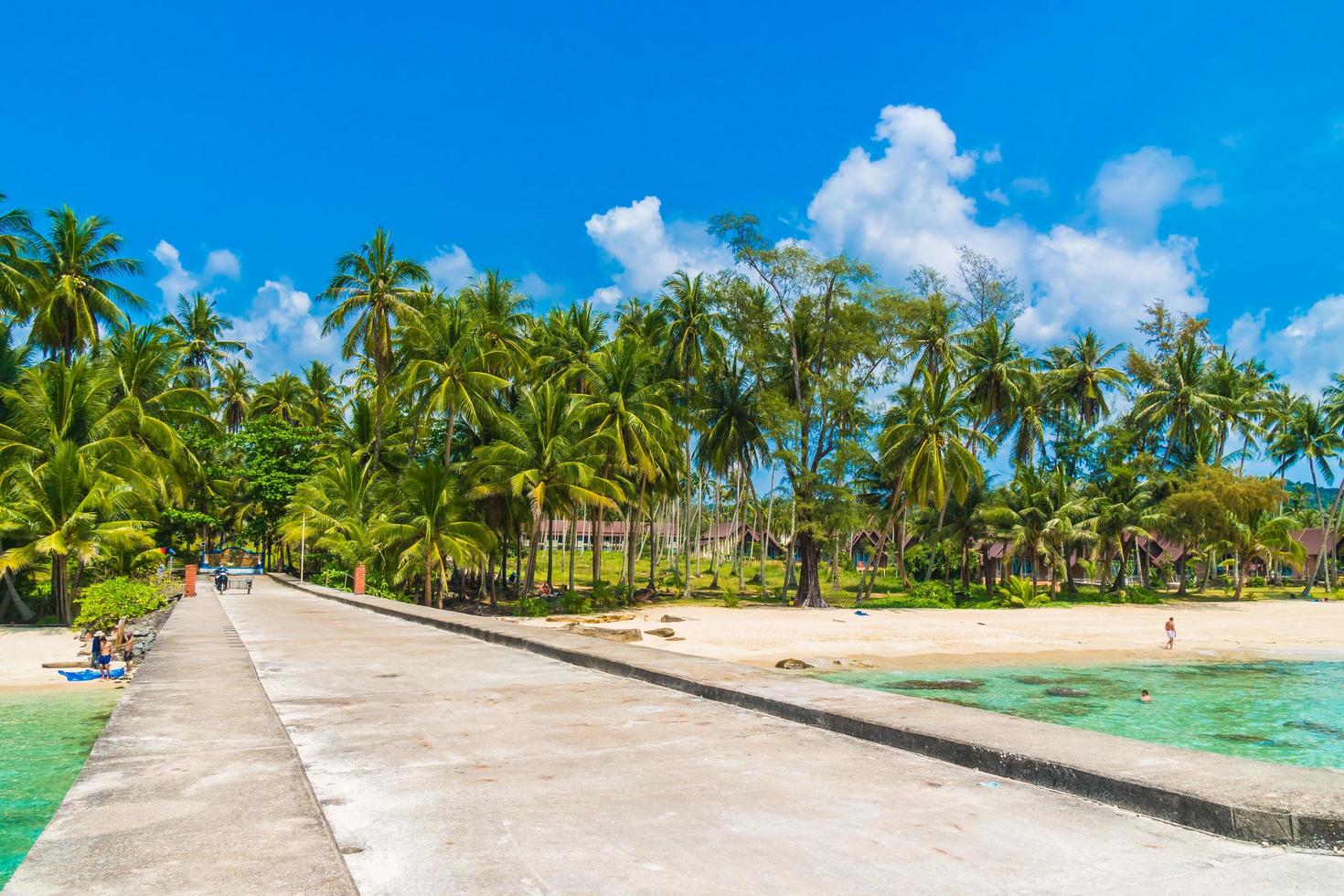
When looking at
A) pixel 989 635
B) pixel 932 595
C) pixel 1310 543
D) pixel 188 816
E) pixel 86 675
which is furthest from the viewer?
pixel 1310 543

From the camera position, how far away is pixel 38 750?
1026 cm

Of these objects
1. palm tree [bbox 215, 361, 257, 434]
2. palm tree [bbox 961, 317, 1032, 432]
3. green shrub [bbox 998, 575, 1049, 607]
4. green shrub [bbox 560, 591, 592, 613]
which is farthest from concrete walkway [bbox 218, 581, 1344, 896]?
palm tree [bbox 215, 361, 257, 434]

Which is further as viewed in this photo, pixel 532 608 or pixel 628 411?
pixel 628 411

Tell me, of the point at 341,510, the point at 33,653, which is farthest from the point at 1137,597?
the point at 33,653

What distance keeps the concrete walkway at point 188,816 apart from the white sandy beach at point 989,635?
13863mm

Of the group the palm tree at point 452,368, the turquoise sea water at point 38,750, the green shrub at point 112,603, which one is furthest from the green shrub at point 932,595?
the turquoise sea water at point 38,750

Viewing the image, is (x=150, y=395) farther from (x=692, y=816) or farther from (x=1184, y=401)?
(x=1184, y=401)

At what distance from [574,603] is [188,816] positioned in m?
29.0

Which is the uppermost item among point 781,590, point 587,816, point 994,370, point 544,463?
point 994,370

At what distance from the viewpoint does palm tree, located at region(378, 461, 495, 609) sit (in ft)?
94.3

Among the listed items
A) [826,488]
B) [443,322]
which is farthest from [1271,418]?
[443,322]

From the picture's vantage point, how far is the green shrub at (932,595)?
38.5m

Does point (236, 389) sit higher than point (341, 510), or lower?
higher

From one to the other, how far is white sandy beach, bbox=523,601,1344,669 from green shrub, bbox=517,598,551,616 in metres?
2.31
